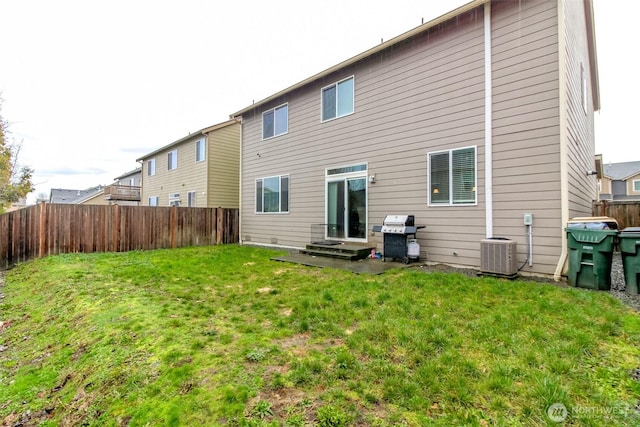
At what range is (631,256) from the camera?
4.24m

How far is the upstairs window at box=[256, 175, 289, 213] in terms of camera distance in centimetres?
1059

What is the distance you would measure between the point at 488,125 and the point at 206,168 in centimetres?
1309

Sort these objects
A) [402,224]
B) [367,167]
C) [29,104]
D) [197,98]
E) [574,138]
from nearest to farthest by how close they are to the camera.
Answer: [574,138]
[402,224]
[367,167]
[29,104]
[197,98]

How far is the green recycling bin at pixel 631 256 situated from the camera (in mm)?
4168

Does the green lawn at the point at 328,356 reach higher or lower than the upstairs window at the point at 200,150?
lower

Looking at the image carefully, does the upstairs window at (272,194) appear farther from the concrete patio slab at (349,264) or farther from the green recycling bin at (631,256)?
the green recycling bin at (631,256)

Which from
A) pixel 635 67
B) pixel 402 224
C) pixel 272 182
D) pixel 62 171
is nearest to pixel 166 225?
pixel 272 182

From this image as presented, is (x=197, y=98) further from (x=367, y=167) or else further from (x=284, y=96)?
(x=367, y=167)

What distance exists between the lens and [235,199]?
1627cm

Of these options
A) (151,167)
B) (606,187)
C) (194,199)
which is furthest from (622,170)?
(151,167)

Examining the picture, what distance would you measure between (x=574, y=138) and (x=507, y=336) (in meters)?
5.52

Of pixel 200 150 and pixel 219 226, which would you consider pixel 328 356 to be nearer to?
pixel 219 226

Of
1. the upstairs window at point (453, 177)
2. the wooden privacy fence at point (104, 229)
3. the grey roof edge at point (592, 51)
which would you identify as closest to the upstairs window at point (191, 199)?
the wooden privacy fence at point (104, 229)

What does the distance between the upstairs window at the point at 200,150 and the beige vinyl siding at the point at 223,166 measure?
75 cm
